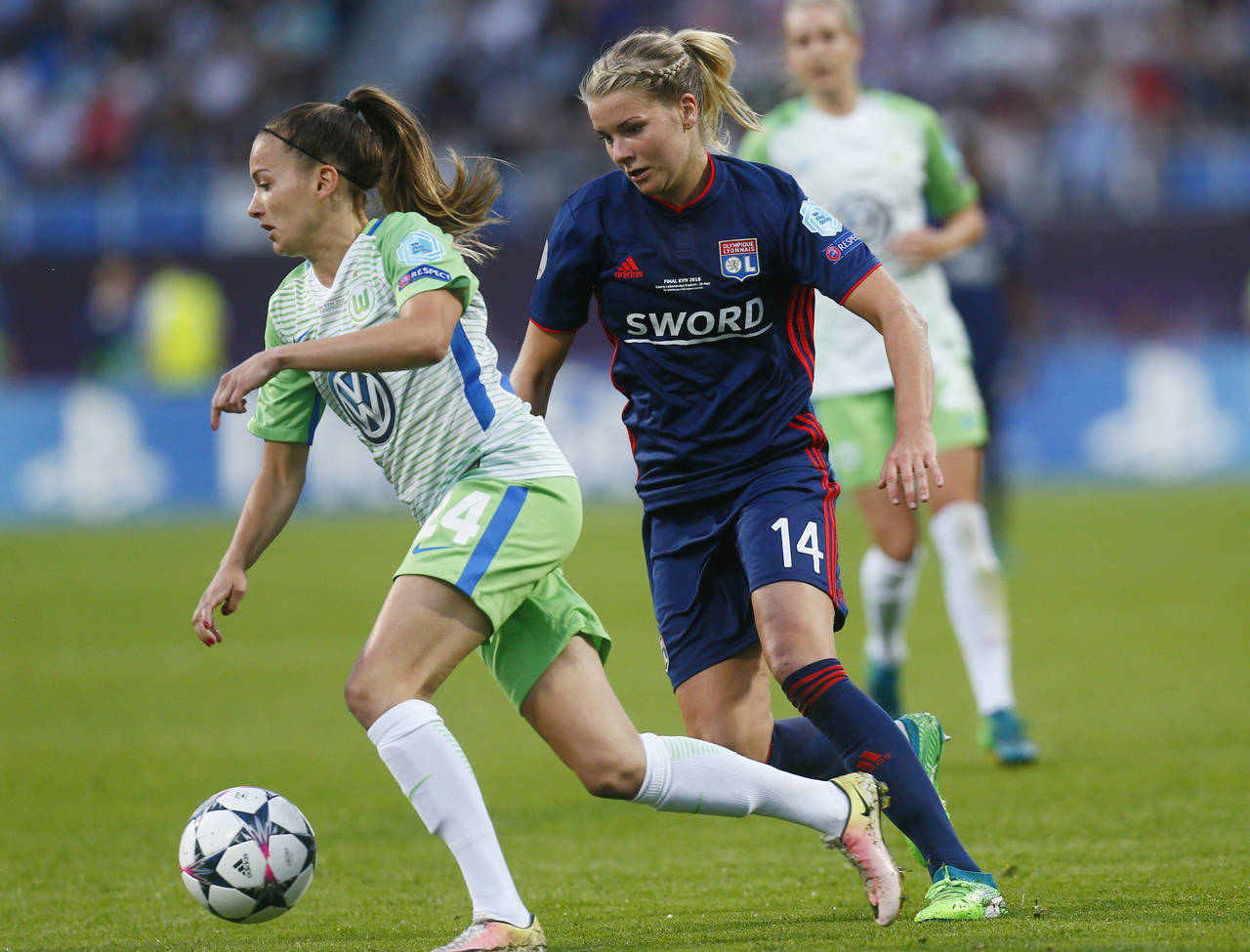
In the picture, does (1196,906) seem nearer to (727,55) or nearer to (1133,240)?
(727,55)

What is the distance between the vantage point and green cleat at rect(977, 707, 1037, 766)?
6555 millimetres

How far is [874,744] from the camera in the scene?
13.9 ft

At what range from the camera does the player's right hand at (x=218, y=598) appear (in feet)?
14.2

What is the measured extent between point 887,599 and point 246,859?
312 cm

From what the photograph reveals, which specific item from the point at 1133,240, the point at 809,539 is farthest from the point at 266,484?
the point at 1133,240

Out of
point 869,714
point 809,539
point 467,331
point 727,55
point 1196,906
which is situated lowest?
point 1196,906

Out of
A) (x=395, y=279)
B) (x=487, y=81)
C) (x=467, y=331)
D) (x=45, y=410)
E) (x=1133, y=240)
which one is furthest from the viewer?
(x=487, y=81)

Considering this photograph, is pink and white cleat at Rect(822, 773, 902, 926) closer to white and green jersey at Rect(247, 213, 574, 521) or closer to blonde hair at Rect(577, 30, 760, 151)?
white and green jersey at Rect(247, 213, 574, 521)

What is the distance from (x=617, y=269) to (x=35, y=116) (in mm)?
22034

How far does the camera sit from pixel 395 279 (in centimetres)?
405

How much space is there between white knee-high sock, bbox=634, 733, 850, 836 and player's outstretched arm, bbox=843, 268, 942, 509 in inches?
28.8

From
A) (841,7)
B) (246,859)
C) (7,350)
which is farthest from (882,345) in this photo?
(7,350)

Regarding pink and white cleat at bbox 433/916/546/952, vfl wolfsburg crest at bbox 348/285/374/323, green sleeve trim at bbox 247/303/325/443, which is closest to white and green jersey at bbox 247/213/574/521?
vfl wolfsburg crest at bbox 348/285/374/323

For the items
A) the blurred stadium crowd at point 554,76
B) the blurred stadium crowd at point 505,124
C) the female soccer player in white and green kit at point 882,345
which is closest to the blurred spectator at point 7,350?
the blurred stadium crowd at point 505,124
